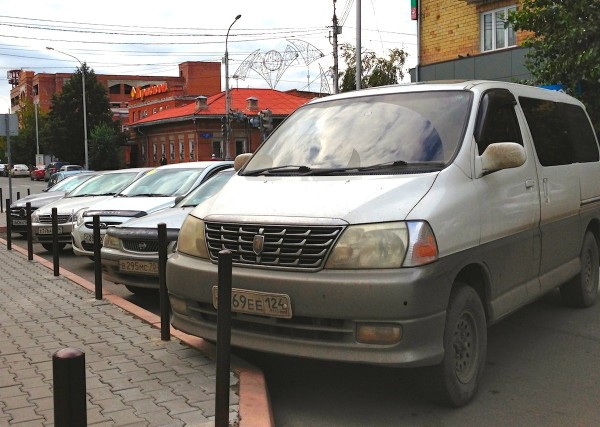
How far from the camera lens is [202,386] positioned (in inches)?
168

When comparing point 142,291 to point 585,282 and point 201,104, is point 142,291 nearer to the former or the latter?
point 585,282

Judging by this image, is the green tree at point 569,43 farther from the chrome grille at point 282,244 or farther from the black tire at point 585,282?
the chrome grille at point 282,244

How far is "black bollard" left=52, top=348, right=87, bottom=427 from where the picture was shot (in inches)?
85.8

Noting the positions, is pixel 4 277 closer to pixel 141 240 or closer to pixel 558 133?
pixel 141 240

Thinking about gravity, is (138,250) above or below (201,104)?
below

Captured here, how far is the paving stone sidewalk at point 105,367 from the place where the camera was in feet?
12.6

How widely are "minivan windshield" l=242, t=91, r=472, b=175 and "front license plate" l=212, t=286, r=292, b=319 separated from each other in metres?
1.03

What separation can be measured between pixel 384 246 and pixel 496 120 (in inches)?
70.9

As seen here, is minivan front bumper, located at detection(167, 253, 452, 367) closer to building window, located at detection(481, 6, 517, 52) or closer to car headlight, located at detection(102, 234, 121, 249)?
car headlight, located at detection(102, 234, 121, 249)

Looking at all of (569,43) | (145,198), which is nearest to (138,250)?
(145,198)

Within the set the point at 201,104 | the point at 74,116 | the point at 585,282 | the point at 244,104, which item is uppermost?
the point at 74,116

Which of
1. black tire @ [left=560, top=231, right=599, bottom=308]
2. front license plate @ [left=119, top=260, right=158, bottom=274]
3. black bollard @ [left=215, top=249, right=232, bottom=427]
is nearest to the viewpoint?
black bollard @ [left=215, top=249, right=232, bottom=427]

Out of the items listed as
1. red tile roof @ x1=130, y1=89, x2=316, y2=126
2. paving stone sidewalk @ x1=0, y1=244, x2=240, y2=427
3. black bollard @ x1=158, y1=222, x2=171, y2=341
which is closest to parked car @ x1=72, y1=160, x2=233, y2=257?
paving stone sidewalk @ x1=0, y1=244, x2=240, y2=427

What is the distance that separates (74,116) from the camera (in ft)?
228
